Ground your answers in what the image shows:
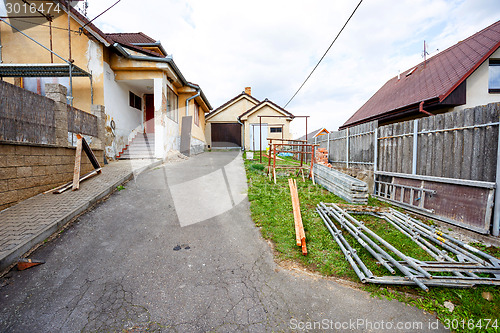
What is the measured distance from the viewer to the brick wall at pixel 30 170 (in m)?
3.80

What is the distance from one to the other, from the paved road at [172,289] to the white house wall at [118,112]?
6.03m

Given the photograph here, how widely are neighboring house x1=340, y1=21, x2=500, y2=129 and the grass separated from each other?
6.02m

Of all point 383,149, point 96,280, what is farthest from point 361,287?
point 383,149

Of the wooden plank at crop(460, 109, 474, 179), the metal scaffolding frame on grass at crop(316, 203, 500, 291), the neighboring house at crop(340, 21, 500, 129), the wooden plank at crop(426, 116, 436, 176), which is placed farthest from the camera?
the neighboring house at crop(340, 21, 500, 129)

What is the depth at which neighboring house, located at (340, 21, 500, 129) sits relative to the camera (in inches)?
308

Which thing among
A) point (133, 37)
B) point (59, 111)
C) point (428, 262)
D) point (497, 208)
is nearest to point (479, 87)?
point (497, 208)

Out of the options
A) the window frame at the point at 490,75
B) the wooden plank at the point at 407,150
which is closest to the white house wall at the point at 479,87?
the window frame at the point at 490,75

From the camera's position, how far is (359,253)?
10.2 ft

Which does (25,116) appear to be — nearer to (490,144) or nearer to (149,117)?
(149,117)

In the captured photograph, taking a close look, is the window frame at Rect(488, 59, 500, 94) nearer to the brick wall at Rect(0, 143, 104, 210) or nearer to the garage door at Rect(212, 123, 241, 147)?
the brick wall at Rect(0, 143, 104, 210)

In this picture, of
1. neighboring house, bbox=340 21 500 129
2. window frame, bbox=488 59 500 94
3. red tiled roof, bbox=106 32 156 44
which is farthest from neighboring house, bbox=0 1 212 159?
window frame, bbox=488 59 500 94

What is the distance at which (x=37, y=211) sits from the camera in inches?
149

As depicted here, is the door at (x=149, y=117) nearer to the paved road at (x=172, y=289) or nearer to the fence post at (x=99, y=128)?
the fence post at (x=99, y=128)

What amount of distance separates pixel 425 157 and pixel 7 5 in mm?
14869
